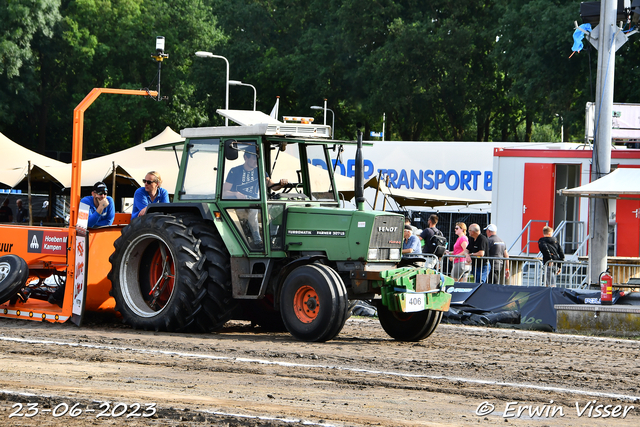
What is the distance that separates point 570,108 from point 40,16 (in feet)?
87.2

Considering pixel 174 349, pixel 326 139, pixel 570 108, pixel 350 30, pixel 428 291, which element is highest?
pixel 350 30

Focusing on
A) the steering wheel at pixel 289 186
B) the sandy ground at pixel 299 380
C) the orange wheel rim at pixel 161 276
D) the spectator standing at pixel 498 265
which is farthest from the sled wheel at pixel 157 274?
the spectator standing at pixel 498 265

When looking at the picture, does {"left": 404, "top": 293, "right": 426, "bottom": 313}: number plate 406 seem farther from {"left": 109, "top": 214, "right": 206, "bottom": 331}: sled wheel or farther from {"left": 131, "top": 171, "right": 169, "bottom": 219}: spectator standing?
{"left": 131, "top": 171, "right": 169, "bottom": 219}: spectator standing

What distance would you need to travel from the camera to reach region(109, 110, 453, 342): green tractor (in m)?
10.0

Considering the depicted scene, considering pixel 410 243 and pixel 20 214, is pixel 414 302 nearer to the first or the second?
pixel 410 243

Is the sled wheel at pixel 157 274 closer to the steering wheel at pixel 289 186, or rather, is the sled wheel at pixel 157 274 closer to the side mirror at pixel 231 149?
the side mirror at pixel 231 149

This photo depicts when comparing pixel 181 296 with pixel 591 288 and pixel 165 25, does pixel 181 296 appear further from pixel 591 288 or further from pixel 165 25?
pixel 165 25

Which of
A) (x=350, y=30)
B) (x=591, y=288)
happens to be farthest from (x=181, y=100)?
(x=591, y=288)

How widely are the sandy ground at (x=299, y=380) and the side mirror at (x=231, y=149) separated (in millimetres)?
2141

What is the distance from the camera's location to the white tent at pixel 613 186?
14070mm

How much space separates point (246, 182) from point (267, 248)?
828mm

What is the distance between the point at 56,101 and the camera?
49.2m

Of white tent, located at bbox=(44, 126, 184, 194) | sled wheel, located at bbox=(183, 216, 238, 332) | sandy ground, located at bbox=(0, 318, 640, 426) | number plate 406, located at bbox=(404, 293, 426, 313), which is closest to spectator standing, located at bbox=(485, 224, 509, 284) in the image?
sandy ground, located at bbox=(0, 318, 640, 426)

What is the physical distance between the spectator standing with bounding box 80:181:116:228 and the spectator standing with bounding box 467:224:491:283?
7.21m
